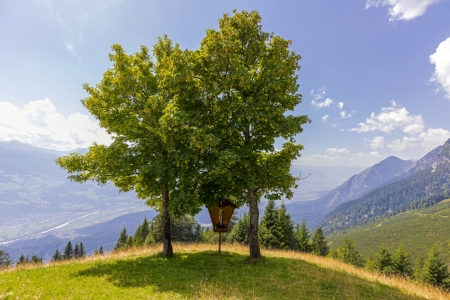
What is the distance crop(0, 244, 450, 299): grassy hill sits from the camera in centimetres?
784

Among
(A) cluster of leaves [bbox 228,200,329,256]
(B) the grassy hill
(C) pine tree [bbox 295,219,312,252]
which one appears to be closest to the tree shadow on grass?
(B) the grassy hill

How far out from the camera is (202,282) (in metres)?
9.29

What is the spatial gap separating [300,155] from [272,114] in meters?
3.08

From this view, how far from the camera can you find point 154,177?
1196cm

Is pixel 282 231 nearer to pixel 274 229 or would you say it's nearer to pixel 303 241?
pixel 274 229

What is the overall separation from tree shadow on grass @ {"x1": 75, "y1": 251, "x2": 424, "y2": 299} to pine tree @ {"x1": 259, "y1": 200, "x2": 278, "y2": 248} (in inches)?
933

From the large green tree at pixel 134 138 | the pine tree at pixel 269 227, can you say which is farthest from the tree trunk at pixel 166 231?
the pine tree at pixel 269 227

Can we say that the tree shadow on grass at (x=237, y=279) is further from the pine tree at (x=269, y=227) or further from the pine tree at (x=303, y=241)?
the pine tree at (x=303, y=241)

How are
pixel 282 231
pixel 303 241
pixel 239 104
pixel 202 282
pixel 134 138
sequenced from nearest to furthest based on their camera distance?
pixel 202 282 < pixel 239 104 < pixel 134 138 < pixel 282 231 < pixel 303 241

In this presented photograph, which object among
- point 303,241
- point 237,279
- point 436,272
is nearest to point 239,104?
point 237,279

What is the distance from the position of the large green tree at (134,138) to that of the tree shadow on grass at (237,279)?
312 centimetres

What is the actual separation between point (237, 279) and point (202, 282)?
1.71 metres

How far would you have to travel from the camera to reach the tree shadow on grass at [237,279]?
8328 millimetres

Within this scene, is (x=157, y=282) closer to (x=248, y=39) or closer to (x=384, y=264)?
(x=248, y=39)
